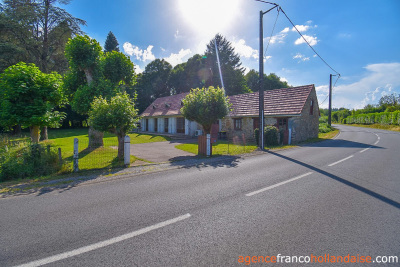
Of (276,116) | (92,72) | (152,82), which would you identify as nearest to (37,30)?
(92,72)

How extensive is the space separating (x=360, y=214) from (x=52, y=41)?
30964mm

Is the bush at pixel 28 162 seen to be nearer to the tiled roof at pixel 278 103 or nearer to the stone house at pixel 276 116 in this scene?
the stone house at pixel 276 116

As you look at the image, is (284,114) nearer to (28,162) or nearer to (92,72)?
(92,72)

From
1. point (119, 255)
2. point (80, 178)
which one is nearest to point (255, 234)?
point (119, 255)

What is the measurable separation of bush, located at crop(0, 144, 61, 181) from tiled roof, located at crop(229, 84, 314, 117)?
54.5 ft

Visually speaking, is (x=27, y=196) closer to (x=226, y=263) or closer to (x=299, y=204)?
(x=226, y=263)

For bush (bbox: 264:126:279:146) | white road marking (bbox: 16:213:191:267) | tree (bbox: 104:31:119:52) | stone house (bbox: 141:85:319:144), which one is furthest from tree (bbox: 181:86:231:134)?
tree (bbox: 104:31:119:52)

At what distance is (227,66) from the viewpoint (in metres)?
41.5

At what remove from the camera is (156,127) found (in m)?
30.6

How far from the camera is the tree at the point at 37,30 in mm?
20031

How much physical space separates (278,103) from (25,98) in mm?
20044

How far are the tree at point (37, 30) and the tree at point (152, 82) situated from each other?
1916cm

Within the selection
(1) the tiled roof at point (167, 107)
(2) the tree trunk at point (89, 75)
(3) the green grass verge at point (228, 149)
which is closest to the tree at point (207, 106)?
(3) the green grass verge at point (228, 149)

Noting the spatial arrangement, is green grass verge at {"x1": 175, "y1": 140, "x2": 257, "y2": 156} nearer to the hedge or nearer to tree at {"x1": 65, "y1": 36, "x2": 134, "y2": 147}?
tree at {"x1": 65, "y1": 36, "x2": 134, "y2": 147}
